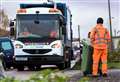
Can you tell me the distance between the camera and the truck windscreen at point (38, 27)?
23.1m

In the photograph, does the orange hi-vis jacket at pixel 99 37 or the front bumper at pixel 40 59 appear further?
the front bumper at pixel 40 59

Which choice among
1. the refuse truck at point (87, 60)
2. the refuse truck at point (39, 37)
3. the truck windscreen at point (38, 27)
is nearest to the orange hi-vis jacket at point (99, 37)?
the refuse truck at point (87, 60)

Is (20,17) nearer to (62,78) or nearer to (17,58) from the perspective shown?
(17,58)

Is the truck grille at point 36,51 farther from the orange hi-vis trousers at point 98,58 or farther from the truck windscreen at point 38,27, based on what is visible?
the orange hi-vis trousers at point 98,58

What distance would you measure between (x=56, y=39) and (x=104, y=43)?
728cm

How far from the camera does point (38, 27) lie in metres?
23.2

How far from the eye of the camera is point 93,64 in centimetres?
1619

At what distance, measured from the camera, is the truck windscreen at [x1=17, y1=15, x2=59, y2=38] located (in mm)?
23125

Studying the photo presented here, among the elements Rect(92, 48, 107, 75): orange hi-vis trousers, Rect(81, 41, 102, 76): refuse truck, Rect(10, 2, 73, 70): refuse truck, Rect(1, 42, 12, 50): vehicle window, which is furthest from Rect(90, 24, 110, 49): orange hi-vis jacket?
Rect(1, 42, 12, 50): vehicle window

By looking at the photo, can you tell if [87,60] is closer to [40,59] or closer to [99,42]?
[99,42]

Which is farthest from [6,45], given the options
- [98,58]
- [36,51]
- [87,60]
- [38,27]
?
→ [98,58]

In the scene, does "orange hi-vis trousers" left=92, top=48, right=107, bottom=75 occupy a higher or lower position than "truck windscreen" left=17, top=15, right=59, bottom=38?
lower

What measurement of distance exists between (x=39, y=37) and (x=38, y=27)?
19.2 inches

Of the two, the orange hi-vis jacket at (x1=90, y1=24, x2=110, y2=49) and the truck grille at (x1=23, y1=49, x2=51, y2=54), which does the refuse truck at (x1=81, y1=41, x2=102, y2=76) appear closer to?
the orange hi-vis jacket at (x1=90, y1=24, x2=110, y2=49)
